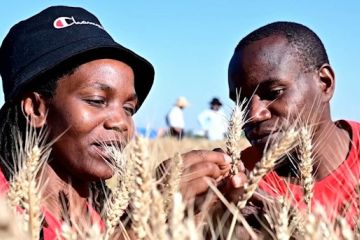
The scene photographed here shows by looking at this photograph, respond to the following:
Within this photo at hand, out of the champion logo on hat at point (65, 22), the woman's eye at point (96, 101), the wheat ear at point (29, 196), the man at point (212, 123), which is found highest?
the champion logo on hat at point (65, 22)

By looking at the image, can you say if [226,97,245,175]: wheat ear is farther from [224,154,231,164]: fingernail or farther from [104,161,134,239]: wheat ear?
[104,161,134,239]: wheat ear

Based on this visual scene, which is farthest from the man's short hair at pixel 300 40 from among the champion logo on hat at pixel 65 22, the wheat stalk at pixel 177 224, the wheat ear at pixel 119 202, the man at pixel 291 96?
the wheat stalk at pixel 177 224

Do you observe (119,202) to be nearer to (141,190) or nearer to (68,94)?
(141,190)

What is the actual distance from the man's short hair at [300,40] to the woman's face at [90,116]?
2.61 feet

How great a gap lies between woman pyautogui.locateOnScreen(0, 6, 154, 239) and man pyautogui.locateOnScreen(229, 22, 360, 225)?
461 millimetres

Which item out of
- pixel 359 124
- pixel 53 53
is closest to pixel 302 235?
pixel 53 53

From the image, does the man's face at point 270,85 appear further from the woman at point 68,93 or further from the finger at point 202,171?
the finger at point 202,171

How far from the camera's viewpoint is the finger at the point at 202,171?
6.28ft

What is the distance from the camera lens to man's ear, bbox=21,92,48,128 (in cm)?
234

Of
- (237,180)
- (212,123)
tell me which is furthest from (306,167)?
(212,123)

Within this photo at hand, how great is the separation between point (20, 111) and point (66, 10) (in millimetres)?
438

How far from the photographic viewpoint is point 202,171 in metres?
1.91

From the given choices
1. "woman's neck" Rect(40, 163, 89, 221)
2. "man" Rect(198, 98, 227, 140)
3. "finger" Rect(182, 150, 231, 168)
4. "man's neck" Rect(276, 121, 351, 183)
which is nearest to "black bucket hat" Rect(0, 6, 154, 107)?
"woman's neck" Rect(40, 163, 89, 221)

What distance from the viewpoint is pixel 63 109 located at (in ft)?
7.49
